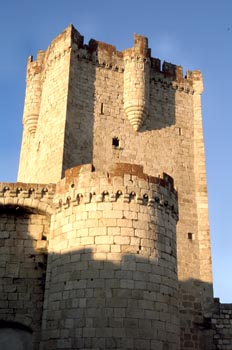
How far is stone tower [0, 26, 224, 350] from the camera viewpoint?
919 centimetres

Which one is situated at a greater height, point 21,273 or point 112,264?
point 21,273

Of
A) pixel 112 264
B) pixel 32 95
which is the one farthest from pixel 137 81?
pixel 112 264

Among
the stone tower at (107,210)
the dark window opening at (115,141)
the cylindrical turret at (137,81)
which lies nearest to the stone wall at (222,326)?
the stone tower at (107,210)

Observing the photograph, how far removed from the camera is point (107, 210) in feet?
32.2

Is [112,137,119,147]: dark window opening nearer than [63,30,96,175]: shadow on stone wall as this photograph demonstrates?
No

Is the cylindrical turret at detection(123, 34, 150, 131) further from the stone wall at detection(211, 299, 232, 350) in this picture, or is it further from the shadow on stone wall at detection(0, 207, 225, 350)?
the shadow on stone wall at detection(0, 207, 225, 350)

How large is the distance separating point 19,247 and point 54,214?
1.36 meters

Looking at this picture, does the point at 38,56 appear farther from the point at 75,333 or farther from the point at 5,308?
the point at 75,333

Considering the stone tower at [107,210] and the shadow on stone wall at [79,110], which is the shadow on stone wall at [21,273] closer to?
the stone tower at [107,210]

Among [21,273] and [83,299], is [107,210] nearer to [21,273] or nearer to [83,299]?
[83,299]

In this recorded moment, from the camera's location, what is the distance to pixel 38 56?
20188 mm

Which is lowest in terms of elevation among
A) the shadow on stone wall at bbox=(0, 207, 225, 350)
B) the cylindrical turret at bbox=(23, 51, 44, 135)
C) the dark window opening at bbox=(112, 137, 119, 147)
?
the shadow on stone wall at bbox=(0, 207, 225, 350)

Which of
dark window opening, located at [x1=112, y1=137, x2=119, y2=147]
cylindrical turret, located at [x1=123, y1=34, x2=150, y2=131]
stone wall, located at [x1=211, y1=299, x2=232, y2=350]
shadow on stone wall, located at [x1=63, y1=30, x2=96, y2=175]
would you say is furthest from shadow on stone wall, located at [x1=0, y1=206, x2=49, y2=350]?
cylindrical turret, located at [x1=123, y1=34, x2=150, y2=131]

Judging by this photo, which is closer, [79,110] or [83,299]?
[83,299]
